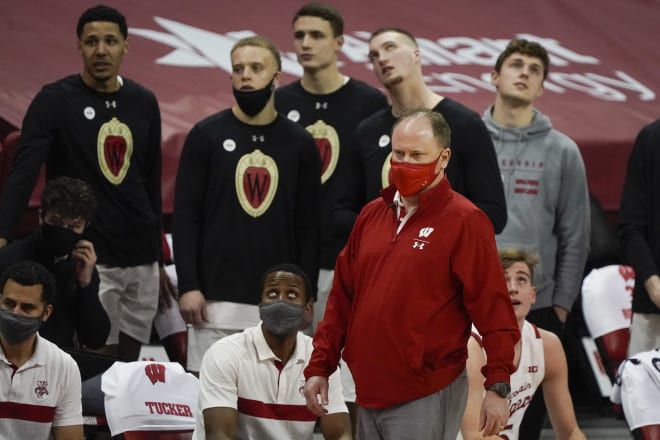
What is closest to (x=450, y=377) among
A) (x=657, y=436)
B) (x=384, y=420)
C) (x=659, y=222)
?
(x=384, y=420)

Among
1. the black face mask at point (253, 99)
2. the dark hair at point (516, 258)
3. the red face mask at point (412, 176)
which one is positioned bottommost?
the dark hair at point (516, 258)

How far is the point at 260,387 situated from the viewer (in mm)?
5988

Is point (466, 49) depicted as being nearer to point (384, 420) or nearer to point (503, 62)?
point (503, 62)

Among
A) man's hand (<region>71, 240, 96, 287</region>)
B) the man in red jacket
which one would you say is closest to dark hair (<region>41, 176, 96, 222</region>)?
man's hand (<region>71, 240, 96, 287</region>)

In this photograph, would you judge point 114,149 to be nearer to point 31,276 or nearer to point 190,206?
point 190,206

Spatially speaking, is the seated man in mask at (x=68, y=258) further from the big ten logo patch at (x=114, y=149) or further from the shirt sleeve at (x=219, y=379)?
the shirt sleeve at (x=219, y=379)

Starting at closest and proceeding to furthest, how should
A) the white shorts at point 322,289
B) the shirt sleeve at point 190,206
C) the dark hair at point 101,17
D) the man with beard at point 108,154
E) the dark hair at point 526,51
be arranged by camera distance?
the shirt sleeve at point 190,206 → the man with beard at point 108,154 → the dark hair at point 101,17 → the white shorts at point 322,289 → the dark hair at point 526,51

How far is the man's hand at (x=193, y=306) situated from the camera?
21.7 ft

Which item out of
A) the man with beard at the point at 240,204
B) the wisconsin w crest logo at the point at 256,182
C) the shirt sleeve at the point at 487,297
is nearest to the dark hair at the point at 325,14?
the man with beard at the point at 240,204

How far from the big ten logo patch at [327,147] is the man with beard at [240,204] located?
456mm

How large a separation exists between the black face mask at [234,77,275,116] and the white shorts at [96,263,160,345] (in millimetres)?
941

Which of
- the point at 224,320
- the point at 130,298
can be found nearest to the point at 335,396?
the point at 224,320

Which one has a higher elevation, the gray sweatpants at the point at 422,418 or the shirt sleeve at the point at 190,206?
the shirt sleeve at the point at 190,206

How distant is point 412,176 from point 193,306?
2031 millimetres
